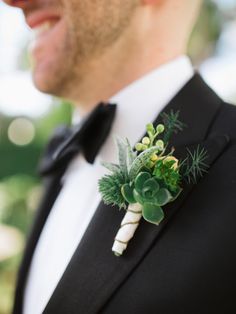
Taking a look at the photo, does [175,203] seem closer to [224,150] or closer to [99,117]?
[224,150]

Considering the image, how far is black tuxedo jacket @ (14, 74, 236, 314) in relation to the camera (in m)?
1.12

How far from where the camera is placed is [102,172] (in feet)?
4.65

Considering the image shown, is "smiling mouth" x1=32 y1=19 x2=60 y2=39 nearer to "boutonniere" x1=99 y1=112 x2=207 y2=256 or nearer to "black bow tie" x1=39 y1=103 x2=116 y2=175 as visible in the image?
"black bow tie" x1=39 y1=103 x2=116 y2=175

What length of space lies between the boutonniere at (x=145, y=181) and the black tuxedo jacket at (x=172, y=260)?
0.10 feet

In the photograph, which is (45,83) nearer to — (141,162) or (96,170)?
(96,170)

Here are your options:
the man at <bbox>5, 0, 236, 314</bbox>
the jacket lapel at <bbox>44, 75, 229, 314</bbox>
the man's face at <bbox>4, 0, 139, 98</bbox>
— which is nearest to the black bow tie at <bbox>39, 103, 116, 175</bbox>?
the man at <bbox>5, 0, 236, 314</bbox>

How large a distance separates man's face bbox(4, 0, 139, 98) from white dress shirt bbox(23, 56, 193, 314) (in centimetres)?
13

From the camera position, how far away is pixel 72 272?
3.92 feet

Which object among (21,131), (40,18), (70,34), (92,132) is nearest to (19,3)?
(40,18)

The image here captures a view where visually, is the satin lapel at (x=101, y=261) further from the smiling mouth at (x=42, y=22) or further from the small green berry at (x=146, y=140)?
the smiling mouth at (x=42, y=22)

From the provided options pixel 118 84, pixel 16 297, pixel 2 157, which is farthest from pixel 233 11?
pixel 16 297

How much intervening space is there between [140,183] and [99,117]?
14.1 inches

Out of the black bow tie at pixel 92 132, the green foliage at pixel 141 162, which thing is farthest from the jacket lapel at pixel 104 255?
the black bow tie at pixel 92 132

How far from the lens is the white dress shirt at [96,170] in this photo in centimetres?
137
